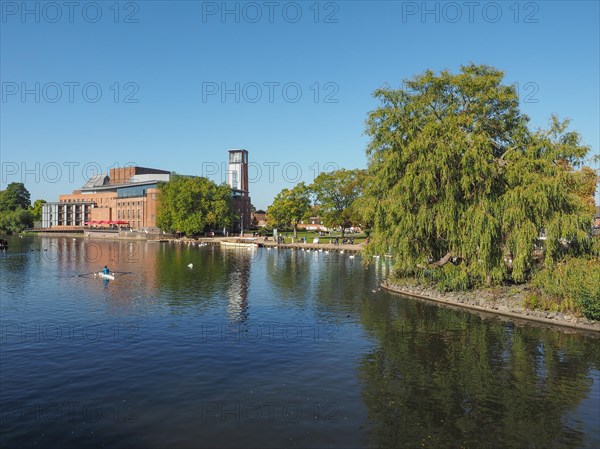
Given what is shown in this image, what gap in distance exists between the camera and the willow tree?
3519 centimetres

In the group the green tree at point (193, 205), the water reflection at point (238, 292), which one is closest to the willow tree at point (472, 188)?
the water reflection at point (238, 292)

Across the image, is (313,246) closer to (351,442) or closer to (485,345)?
(485,345)

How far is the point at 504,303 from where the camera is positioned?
35844mm

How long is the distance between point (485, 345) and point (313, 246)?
74007mm

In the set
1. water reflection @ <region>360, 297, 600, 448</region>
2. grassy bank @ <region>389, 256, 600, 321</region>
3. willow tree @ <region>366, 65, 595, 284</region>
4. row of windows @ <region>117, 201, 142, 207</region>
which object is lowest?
water reflection @ <region>360, 297, 600, 448</region>

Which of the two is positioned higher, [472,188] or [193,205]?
[193,205]

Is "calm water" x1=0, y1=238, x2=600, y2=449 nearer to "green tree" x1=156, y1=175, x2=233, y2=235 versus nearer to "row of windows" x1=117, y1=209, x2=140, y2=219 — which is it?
"green tree" x1=156, y1=175, x2=233, y2=235

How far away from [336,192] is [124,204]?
300 feet

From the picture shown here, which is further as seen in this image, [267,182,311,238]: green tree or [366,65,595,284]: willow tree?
[267,182,311,238]: green tree

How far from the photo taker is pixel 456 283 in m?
39.2

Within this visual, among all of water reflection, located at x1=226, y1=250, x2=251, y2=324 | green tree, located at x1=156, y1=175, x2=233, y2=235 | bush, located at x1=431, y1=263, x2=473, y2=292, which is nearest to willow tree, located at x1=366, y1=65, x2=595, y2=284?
bush, located at x1=431, y1=263, x2=473, y2=292

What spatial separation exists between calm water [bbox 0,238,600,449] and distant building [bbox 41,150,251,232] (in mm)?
123057

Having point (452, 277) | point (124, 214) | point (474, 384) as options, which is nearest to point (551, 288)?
point (452, 277)

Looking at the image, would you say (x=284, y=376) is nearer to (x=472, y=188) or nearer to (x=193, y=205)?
(x=472, y=188)
